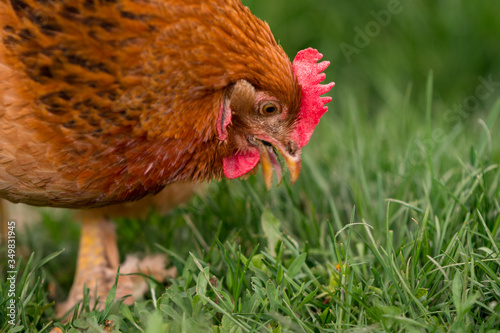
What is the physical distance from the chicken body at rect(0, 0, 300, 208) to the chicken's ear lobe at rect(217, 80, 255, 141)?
0.03m

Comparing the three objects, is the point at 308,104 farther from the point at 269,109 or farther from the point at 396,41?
the point at 396,41

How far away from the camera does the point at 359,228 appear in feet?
8.59

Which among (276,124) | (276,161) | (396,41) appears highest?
(396,41)

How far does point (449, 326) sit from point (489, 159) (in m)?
1.09

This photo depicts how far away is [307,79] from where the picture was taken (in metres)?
2.24

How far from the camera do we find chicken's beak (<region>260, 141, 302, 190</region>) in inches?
87.3

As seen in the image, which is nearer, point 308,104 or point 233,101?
point 233,101

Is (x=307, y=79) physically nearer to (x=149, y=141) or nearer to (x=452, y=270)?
(x=149, y=141)

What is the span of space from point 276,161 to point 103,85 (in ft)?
2.54

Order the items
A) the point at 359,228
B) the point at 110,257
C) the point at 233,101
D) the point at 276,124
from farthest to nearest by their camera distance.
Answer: the point at 110,257
the point at 359,228
the point at 276,124
the point at 233,101

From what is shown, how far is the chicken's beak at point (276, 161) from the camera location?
7.27 feet

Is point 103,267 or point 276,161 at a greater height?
point 276,161

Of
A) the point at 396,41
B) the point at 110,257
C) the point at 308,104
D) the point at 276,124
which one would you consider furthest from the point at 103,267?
the point at 396,41

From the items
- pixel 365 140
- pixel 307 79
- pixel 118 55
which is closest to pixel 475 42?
pixel 365 140
